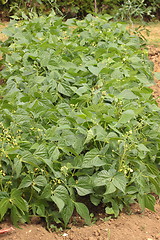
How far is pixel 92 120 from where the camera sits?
325 cm

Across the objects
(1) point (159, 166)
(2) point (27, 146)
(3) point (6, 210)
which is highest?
(2) point (27, 146)

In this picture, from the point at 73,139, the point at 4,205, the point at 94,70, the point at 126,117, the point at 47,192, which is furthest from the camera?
the point at 94,70

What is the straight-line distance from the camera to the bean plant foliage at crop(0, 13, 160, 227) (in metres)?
2.91

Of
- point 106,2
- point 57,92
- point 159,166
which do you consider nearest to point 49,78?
point 57,92

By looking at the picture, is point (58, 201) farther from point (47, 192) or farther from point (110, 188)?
point (110, 188)

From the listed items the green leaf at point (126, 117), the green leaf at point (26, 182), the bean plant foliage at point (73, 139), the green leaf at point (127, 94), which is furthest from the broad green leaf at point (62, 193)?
the green leaf at point (127, 94)

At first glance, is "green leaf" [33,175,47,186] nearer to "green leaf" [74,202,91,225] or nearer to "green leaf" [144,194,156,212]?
"green leaf" [74,202,91,225]

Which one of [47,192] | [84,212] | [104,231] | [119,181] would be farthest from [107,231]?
[47,192]

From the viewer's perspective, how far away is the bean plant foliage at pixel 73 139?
2908mm

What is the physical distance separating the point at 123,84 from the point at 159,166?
0.86 m

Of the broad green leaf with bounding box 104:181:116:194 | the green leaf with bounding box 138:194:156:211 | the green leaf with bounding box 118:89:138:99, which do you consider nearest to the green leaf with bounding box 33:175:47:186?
the broad green leaf with bounding box 104:181:116:194

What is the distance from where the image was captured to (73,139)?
10.4ft

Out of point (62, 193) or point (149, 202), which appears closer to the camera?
point (62, 193)

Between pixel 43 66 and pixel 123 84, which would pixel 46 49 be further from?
pixel 123 84
